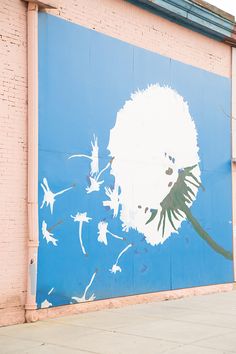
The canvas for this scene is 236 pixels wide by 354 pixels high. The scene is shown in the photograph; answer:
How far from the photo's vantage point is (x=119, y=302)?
12.1 metres

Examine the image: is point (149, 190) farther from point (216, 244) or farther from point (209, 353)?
point (209, 353)

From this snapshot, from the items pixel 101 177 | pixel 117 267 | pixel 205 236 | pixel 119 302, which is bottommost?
pixel 119 302

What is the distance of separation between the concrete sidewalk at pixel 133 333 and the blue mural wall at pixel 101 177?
2.31ft

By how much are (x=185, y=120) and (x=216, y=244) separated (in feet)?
10.0

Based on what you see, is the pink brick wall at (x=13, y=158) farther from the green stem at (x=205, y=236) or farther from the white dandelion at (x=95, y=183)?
the green stem at (x=205, y=236)

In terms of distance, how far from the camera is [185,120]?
14.3m

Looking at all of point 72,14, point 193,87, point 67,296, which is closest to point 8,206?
point 67,296

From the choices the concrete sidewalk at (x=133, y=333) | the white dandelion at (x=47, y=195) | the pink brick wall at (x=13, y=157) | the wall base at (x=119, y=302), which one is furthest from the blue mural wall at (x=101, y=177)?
the concrete sidewalk at (x=133, y=333)

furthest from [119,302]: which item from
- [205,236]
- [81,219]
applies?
[205,236]

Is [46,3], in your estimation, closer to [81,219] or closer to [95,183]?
[95,183]

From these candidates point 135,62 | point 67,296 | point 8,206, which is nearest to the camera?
point 8,206

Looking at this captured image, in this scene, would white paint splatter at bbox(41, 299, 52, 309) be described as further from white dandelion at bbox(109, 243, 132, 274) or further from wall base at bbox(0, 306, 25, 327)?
white dandelion at bbox(109, 243, 132, 274)

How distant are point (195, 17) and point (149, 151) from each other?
11.4 ft

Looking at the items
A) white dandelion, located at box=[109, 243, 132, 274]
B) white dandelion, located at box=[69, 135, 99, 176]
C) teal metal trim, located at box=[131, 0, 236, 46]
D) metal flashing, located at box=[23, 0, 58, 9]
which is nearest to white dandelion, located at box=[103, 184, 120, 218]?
white dandelion, located at box=[69, 135, 99, 176]
